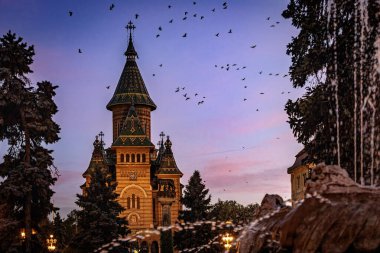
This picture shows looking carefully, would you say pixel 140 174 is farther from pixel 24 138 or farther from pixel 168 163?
pixel 24 138

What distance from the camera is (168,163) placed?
82.0 metres

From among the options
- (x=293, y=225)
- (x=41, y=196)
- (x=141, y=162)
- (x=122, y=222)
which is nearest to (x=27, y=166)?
(x=41, y=196)

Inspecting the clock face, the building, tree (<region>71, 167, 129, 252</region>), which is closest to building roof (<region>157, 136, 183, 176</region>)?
the clock face

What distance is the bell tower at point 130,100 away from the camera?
88.6 metres

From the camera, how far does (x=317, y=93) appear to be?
24203 mm

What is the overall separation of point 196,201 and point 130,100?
3139 cm

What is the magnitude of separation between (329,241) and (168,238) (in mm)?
57934

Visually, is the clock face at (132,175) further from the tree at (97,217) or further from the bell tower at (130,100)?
the tree at (97,217)

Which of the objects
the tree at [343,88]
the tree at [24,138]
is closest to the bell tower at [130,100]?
the tree at [24,138]

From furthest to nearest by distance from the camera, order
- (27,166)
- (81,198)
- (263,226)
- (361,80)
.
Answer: (81,198), (27,166), (361,80), (263,226)

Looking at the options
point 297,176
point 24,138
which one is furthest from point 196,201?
point 24,138

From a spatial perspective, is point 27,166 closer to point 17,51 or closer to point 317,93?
point 17,51

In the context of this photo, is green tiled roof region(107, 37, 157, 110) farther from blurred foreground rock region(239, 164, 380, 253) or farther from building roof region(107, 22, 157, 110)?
blurred foreground rock region(239, 164, 380, 253)

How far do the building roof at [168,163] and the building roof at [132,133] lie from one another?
2.90 meters
